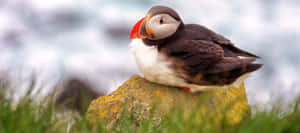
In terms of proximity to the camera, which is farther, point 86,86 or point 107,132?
point 86,86

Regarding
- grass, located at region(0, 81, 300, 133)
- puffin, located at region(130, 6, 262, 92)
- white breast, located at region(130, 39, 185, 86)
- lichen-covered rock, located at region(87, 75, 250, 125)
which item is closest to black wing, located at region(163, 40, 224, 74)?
puffin, located at region(130, 6, 262, 92)

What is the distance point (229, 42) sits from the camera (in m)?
3.29

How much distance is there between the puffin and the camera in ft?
9.46

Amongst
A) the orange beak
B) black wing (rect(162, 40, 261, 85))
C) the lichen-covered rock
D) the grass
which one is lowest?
the lichen-covered rock

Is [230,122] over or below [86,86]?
over

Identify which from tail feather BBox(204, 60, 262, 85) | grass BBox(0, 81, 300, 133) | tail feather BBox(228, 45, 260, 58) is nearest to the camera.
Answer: grass BBox(0, 81, 300, 133)

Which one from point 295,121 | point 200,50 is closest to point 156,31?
point 200,50

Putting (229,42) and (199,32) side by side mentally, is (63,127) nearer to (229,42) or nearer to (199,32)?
(199,32)

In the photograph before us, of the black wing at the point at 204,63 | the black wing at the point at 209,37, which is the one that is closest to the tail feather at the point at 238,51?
the black wing at the point at 209,37

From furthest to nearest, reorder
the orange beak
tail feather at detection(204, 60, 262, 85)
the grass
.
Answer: the orange beak
tail feather at detection(204, 60, 262, 85)
the grass

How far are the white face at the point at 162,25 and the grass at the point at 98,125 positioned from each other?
3.29 ft

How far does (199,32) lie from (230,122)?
4.68ft

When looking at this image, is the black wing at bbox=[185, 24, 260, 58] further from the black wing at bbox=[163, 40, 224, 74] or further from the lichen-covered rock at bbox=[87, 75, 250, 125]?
the lichen-covered rock at bbox=[87, 75, 250, 125]

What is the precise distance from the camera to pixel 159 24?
2.97m
